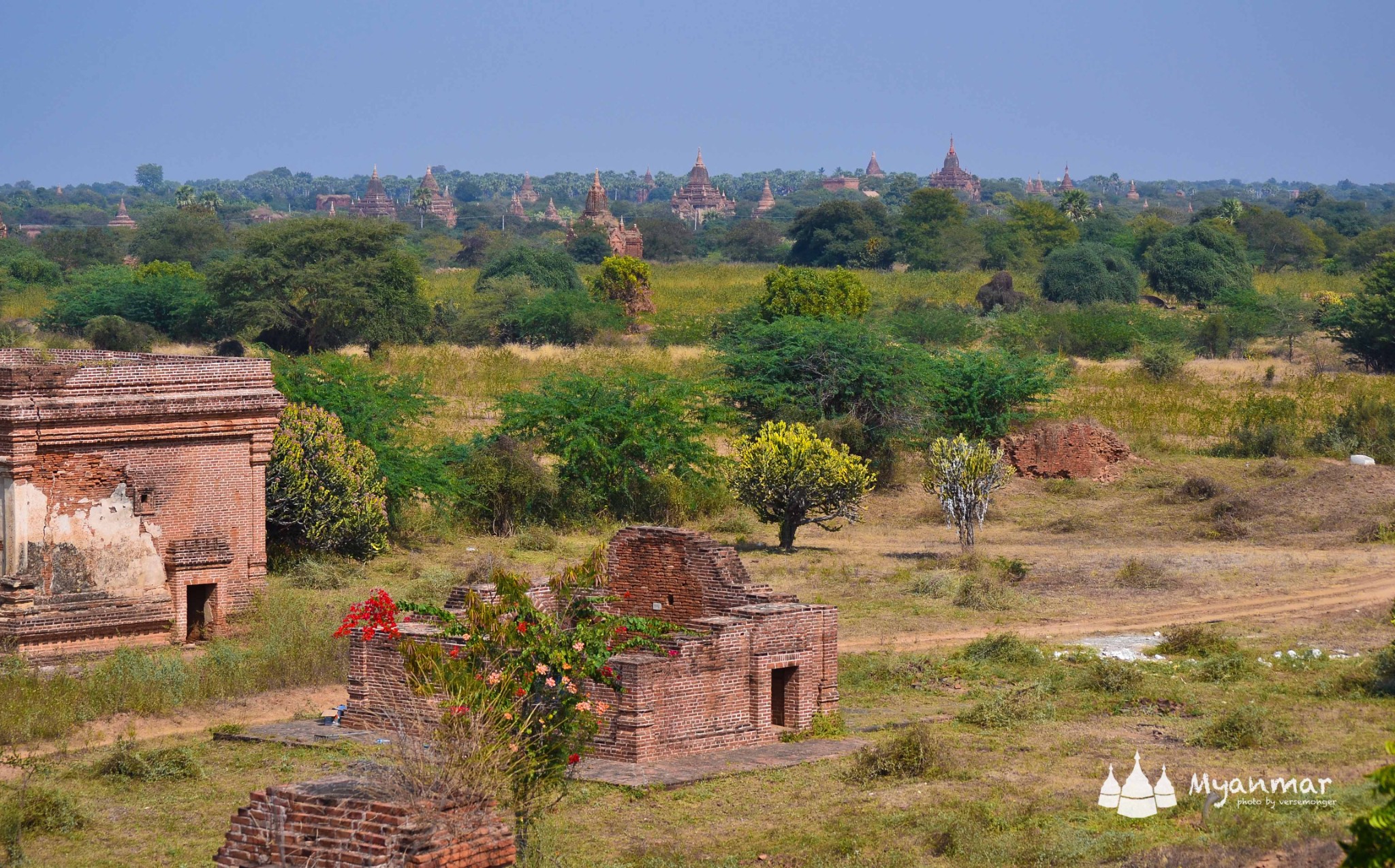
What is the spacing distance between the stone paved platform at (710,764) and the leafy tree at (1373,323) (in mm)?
39454

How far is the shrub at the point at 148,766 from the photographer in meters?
14.9

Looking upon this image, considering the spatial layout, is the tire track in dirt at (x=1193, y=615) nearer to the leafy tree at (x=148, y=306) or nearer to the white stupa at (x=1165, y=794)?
the white stupa at (x=1165, y=794)

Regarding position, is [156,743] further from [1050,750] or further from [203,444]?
[1050,750]

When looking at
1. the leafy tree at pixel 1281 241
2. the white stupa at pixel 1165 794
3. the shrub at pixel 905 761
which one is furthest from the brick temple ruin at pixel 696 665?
the leafy tree at pixel 1281 241

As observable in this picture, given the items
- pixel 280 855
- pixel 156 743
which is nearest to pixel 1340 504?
pixel 156 743

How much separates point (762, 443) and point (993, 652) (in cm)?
866

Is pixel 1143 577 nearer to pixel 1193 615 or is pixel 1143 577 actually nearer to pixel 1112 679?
pixel 1193 615

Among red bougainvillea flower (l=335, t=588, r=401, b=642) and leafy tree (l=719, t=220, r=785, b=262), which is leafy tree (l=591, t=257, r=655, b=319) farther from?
red bougainvillea flower (l=335, t=588, r=401, b=642)

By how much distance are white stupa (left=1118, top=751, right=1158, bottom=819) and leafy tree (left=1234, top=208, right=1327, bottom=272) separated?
283 ft

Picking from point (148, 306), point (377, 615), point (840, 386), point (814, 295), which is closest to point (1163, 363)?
point (814, 295)

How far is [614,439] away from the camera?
31.2 meters

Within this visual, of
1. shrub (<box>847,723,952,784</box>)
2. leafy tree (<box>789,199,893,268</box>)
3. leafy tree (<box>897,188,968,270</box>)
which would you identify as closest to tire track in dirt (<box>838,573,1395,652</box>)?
shrub (<box>847,723,952,784</box>)

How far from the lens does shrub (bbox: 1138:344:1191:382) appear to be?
47469 millimetres

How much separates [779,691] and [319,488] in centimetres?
1083
